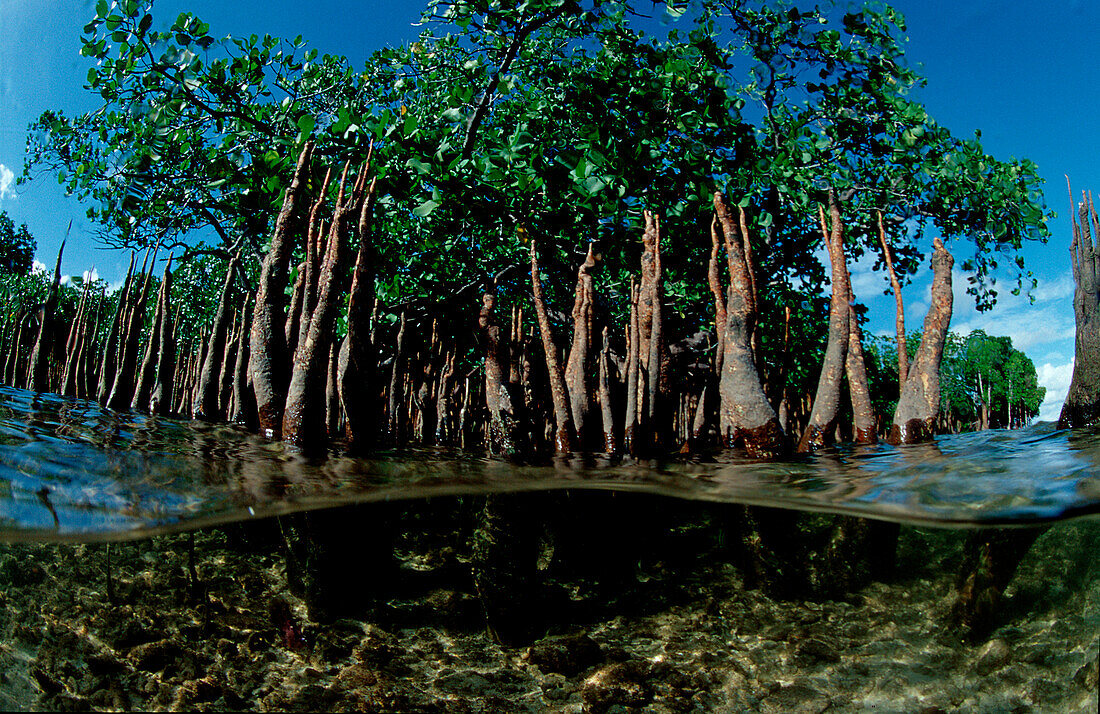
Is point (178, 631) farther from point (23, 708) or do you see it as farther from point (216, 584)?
point (23, 708)

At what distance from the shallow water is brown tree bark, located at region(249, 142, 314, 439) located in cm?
35

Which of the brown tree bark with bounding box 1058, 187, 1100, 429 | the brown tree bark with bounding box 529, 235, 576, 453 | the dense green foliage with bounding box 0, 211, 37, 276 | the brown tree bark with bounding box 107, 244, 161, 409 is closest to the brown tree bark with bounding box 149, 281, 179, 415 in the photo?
the brown tree bark with bounding box 107, 244, 161, 409

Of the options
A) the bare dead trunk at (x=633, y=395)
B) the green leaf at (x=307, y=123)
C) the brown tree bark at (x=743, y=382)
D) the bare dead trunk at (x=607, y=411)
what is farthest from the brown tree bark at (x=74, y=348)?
the brown tree bark at (x=743, y=382)

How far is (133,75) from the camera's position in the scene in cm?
579

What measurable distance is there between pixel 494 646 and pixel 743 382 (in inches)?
110

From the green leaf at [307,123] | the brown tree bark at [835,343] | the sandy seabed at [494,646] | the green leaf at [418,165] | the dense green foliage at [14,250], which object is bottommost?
the sandy seabed at [494,646]

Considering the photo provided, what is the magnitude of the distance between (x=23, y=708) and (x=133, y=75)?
5.82 m

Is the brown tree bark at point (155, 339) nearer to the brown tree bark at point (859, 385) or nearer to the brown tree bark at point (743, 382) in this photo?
the brown tree bark at point (743, 382)

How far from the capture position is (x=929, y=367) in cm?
504

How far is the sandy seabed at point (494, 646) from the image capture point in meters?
3.26

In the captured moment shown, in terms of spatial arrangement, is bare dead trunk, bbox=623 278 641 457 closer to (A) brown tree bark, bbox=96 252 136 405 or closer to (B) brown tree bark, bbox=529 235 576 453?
(B) brown tree bark, bbox=529 235 576 453

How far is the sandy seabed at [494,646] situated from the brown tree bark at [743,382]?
1224 mm

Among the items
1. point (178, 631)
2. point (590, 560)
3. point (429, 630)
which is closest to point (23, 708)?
point (178, 631)

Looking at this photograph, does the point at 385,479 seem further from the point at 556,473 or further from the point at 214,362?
the point at 214,362
